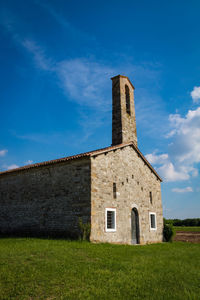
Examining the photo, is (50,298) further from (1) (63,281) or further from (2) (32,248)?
(2) (32,248)

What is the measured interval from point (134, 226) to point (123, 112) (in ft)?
26.7

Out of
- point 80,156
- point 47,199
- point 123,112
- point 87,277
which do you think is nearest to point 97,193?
point 80,156

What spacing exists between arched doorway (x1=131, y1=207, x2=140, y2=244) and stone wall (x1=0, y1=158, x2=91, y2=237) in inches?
198

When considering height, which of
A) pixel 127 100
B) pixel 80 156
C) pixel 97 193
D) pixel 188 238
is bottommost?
pixel 188 238

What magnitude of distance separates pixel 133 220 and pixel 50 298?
37.1ft

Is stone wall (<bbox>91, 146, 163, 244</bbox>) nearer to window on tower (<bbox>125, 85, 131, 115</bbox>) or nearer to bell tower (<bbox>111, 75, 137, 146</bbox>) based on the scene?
bell tower (<bbox>111, 75, 137, 146</bbox>)

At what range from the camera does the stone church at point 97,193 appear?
39.4 feet

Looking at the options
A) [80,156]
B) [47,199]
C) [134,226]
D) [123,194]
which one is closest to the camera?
[80,156]

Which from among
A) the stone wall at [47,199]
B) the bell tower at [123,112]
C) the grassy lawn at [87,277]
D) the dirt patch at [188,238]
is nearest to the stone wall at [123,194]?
the stone wall at [47,199]

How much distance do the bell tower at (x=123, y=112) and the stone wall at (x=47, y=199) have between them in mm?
5181

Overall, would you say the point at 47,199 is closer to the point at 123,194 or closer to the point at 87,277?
the point at 123,194

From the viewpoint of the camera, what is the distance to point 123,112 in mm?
17078

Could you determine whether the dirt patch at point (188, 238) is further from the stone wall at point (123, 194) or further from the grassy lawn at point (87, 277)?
the grassy lawn at point (87, 277)

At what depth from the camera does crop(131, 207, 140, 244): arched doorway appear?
15109 mm
